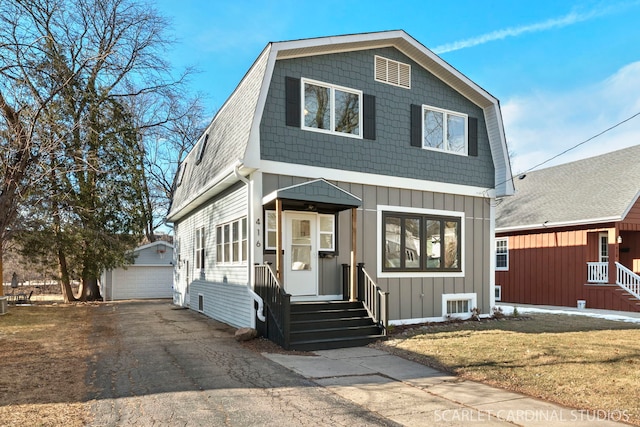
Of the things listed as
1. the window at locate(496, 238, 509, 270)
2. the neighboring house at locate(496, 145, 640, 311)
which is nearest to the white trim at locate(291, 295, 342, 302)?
the neighboring house at locate(496, 145, 640, 311)

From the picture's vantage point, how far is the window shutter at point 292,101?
949 centimetres

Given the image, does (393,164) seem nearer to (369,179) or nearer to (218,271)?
(369,179)

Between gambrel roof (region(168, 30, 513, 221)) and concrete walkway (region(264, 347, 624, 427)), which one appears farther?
gambrel roof (region(168, 30, 513, 221))

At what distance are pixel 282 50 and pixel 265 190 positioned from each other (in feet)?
9.44

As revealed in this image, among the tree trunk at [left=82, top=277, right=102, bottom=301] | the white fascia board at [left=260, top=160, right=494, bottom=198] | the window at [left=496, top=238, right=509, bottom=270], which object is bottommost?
the tree trunk at [left=82, top=277, right=102, bottom=301]

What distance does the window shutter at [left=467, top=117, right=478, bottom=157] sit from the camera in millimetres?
12117

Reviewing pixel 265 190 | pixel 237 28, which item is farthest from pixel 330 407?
pixel 237 28

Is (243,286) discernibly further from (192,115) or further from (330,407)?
(192,115)

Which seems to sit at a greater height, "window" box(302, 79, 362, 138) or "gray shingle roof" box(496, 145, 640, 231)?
"window" box(302, 79, 362, 138)

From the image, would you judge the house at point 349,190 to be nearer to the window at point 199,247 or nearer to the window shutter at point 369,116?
the window shutter at point 369,116

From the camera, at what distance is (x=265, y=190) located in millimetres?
9211

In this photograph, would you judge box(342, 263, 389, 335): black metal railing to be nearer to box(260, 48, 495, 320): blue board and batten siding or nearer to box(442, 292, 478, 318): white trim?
box(260, 48, 495, 320): blue board and batten siding

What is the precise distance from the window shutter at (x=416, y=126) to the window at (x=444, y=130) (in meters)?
0.15

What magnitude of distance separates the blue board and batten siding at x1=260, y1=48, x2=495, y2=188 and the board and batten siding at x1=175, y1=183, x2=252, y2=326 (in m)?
1.56
